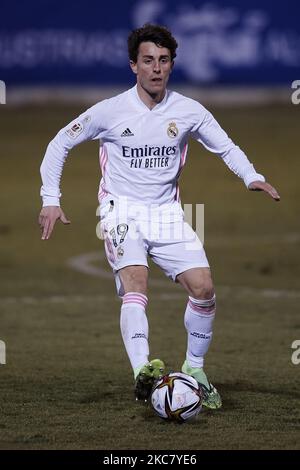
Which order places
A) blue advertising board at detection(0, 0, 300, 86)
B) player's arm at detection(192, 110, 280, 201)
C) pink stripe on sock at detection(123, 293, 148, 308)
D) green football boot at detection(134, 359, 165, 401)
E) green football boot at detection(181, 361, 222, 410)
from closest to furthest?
1. green football boot at detection(134, 359, 165, 401)
2. pink stripe on sock at detection(123, 293, 148, 308)
3. green football boot at detection(181, 361, 222, 410)
4. player's arm at detection(192, 110, 280, 201)
5. blue advertising board at detection(0, 0, 300, 86)

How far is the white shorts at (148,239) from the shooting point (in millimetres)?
7723

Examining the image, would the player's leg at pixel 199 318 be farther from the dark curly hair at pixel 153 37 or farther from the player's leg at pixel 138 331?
the dark curly hair at pixel 153 37

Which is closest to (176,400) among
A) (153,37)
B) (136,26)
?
(153,37)

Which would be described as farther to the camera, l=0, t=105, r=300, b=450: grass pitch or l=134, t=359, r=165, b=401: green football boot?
l=134, t=359, r=165, b=401: green football boot

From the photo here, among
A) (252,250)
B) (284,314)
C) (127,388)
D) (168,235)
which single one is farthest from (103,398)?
(252,250)

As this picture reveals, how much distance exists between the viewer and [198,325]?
7.87 m

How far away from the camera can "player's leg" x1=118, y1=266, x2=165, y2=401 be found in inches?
287

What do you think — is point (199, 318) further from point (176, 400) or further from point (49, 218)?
point (49, 218)

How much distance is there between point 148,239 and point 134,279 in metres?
0.33

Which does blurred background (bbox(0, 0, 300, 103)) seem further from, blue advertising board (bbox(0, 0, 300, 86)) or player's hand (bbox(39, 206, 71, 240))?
player's hand (bbox(39, 206, 71, 240))

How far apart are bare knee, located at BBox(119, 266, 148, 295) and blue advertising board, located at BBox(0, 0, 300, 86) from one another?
57.9 ft

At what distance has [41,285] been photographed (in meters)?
13.7

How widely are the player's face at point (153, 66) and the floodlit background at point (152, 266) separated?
2213 millimetres

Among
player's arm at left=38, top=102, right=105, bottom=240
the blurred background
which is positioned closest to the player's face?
player's arm at left=38, top=102, right=105, bottom=240
